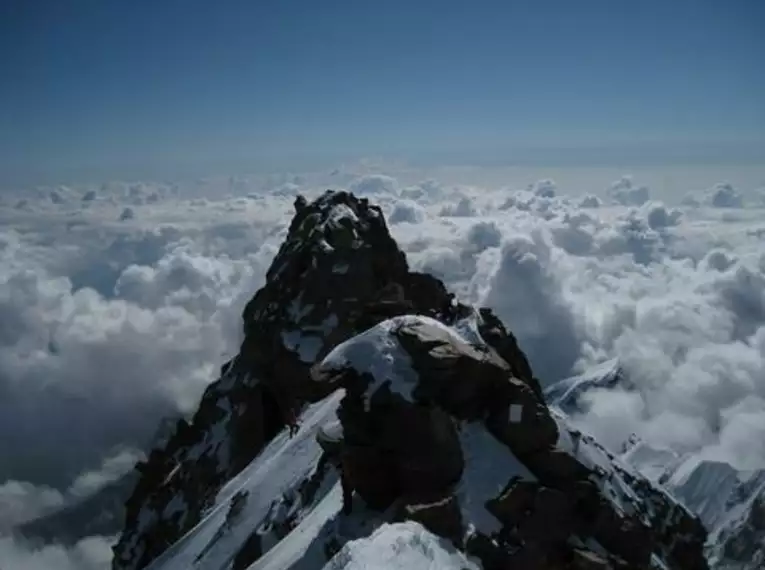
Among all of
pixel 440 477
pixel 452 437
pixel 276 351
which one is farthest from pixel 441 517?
pixel 276 351

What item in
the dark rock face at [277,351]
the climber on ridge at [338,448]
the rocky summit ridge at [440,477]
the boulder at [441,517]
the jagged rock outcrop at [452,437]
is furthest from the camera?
the dark rock face at [277,351]

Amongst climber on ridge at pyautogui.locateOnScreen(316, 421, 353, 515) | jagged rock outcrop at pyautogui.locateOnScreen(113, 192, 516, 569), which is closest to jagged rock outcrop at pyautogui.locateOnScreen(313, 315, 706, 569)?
climber on ridge at pyautogui.locateOnScreen(316, 421, 353, 515)

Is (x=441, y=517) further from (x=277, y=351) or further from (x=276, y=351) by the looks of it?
(x=276, y=351)

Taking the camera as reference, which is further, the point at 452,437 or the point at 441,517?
the point at 452,437

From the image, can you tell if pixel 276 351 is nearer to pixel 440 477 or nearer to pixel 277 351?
pixel 277 351

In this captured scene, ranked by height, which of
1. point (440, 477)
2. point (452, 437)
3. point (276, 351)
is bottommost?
point (276, 351)

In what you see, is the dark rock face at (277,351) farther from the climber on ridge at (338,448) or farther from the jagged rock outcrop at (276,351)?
the climber on ridge at (338,448)

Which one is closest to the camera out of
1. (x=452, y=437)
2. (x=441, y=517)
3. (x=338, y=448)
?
(x=441, y=517)

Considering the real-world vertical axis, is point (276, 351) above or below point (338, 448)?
below

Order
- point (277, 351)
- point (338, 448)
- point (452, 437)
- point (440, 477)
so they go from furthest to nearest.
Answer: point (277, 351), point (338, 448), point (452, 437), point (440, 477)

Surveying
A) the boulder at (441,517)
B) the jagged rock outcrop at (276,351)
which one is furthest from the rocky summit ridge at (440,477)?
the jagged rock outcrop at (276,351)

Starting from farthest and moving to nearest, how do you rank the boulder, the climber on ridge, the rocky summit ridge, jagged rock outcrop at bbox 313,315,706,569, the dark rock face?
the dark rock face
the climber on ridge
jagged rock outcrop at bbox 313,315,706,569
the rocky summit ridge
the boulder

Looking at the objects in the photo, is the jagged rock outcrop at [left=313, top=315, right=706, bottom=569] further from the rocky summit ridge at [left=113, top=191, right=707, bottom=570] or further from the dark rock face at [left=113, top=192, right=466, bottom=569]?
the dark rock face at [left=113, top=192, right=466, bottom=569]

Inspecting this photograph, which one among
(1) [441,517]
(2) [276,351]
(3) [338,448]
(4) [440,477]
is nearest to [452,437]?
(4) [440,477]
